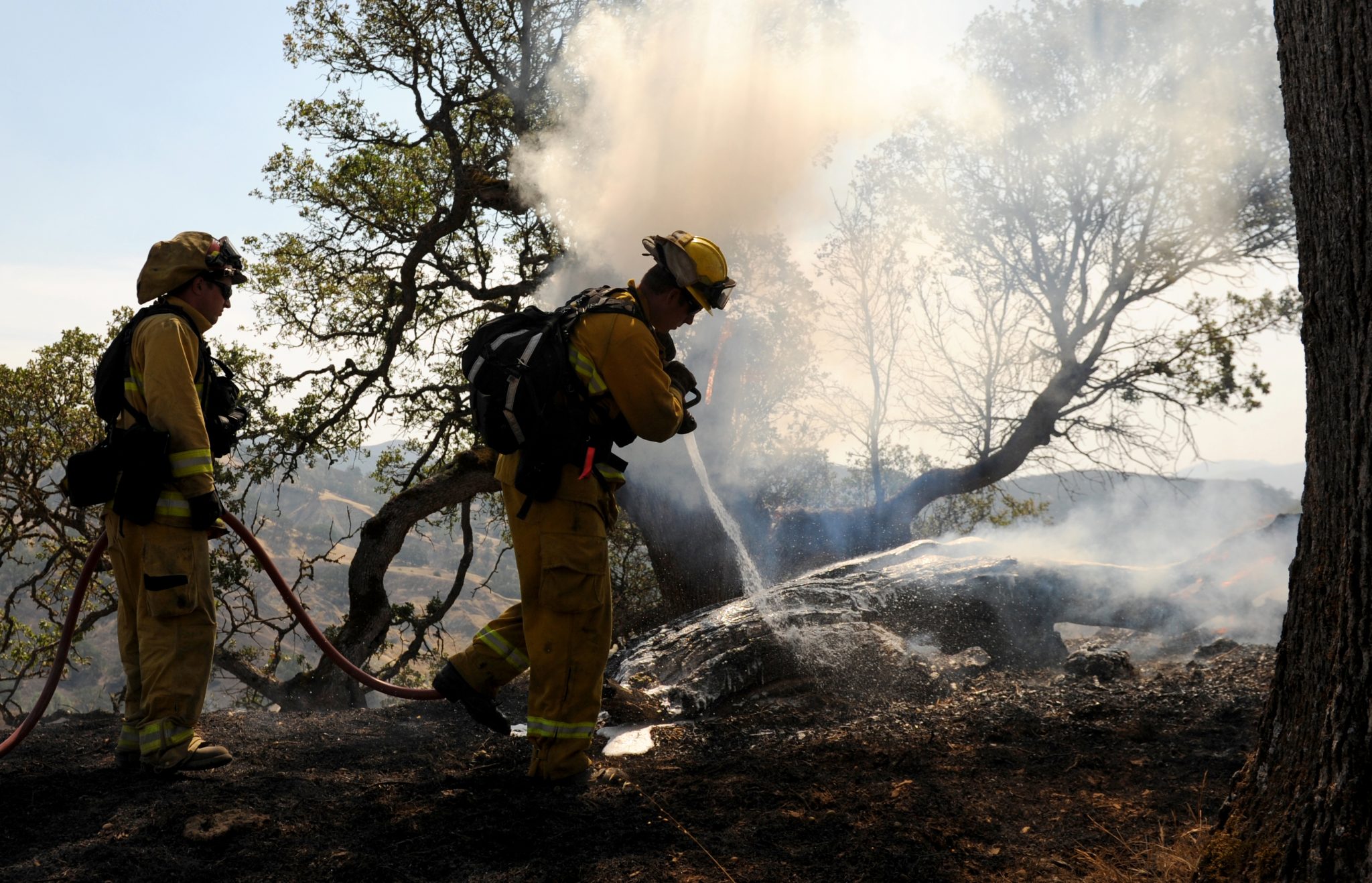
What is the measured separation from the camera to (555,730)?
3.07 metres

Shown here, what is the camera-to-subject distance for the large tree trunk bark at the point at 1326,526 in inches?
67.9

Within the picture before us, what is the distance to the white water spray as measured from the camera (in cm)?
706

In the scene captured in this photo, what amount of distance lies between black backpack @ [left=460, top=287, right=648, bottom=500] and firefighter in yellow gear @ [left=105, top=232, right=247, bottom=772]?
107cm

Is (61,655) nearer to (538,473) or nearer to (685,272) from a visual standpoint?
(538,473)

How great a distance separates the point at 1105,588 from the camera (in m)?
6.09

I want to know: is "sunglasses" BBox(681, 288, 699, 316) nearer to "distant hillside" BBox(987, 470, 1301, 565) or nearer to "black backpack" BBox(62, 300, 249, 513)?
"black backpack" BBox(62, 300, 249, 513)

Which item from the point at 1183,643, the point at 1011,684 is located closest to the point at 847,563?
the point at 1011,684

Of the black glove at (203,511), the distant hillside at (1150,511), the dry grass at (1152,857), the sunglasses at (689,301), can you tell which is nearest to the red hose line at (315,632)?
the black glove at (203,511)

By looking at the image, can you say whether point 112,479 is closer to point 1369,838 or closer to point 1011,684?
point 1369,838

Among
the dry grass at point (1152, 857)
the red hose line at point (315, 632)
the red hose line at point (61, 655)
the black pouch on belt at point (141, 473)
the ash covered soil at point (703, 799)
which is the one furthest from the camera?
the red hose line at point (315, 632)

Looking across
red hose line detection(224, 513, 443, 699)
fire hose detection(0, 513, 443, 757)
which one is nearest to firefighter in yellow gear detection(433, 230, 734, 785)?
fire hose detection(0, 513, 443, 757)

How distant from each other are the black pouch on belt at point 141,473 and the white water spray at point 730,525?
13.4 ft

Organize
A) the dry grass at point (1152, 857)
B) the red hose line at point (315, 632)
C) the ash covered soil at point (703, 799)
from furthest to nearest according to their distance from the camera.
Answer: the red hose line at point (315, 632) → the ash covered soil at point (703, 799) → the dry grass at point (1152, 857)

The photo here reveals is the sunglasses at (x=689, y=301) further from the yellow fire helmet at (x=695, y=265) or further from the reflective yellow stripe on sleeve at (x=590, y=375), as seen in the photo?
the reflective yellow stripe on sleeve at (x=590, y=375)
